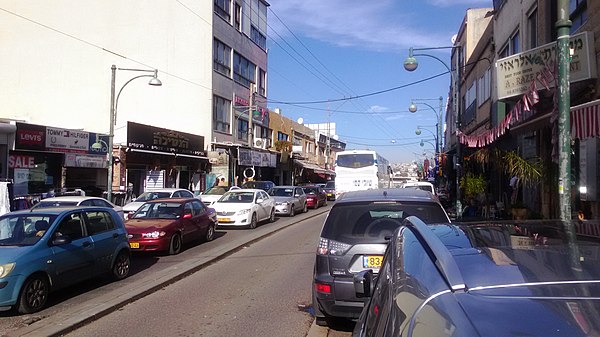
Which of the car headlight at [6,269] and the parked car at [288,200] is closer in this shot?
the car headlight at [6,269]

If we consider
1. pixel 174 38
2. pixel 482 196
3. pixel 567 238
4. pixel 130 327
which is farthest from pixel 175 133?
pixel 567 238

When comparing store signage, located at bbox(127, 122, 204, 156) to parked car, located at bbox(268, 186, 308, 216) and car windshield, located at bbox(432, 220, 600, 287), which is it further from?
car windshield, located at bbox(432, 220, 600, 287)

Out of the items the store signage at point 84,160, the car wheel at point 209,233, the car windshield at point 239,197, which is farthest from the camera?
the store signage at point 84,160

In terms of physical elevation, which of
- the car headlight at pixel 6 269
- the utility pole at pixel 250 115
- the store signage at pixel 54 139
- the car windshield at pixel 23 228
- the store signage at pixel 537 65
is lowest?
the car headlight at pixel 6 269

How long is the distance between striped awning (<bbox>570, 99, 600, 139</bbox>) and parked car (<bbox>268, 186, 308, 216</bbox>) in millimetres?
18531

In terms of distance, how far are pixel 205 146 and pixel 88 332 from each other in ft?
89.9

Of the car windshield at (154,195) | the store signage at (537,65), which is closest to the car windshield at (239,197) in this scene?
the car windshield at (154,195)

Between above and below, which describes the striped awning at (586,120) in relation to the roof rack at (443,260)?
above

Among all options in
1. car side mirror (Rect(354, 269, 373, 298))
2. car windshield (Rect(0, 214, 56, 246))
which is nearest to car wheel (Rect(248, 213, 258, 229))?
car windshield (Rect(0, 214, 56, 246))

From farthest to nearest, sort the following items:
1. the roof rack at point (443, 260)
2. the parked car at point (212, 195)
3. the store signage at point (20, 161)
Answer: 1. the parked car at point (212, 195)
2. the store signage at point (20, 161)
3. the roof rack at point (443, 260)

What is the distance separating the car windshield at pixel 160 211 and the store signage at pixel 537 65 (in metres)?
9.17

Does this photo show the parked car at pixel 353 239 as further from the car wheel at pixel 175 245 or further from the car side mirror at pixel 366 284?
the car wheel at pixel 175 245

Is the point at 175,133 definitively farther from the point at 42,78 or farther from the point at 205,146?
the point at 42,78

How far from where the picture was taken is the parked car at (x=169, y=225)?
12.0 metres
